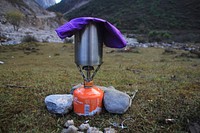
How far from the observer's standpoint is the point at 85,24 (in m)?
2.33

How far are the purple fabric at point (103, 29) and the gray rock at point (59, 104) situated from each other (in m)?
0.77

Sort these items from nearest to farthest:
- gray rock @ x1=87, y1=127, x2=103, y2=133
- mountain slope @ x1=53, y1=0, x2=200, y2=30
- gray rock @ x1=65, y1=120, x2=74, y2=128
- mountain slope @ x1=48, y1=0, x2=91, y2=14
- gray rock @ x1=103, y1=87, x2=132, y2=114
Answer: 1. gray rock @ x1=87, y1=127, x2=103, y2=133
2. gray rock @ x1=65, y1=120, x2=74, y2=128
3. gray rock @ x1=103, y1=87, x2=132, y2=114
4. mountain slope @ x1=53, y1=0, x2=200, y2=30
5. mountain slope @ x1=48, y1=0, x2=91, y2=14

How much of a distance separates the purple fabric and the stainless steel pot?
0.07m

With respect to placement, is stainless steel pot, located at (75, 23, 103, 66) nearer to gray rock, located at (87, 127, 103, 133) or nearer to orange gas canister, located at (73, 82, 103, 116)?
orange gas canister, located at (73, 82, 103, 116)

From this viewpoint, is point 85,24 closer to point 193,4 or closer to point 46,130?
Answer: point 46,130

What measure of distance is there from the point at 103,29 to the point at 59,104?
3.49 ft

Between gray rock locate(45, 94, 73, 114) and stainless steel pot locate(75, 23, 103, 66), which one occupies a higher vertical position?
stainless steel pot locate(75, 23, 103, 66)

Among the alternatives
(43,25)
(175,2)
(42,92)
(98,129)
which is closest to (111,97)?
(98,129)

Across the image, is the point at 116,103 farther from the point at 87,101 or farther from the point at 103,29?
the point at 103,29

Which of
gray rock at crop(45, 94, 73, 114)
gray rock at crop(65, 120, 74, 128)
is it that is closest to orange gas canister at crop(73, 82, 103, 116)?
gray rock at crop(45, 94, 73, 114)

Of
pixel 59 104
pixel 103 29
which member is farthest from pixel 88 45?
pixel 59 104

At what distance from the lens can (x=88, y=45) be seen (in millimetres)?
2371

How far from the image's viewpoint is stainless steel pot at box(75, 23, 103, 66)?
7.80ft

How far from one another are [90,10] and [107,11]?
10.2 meters
